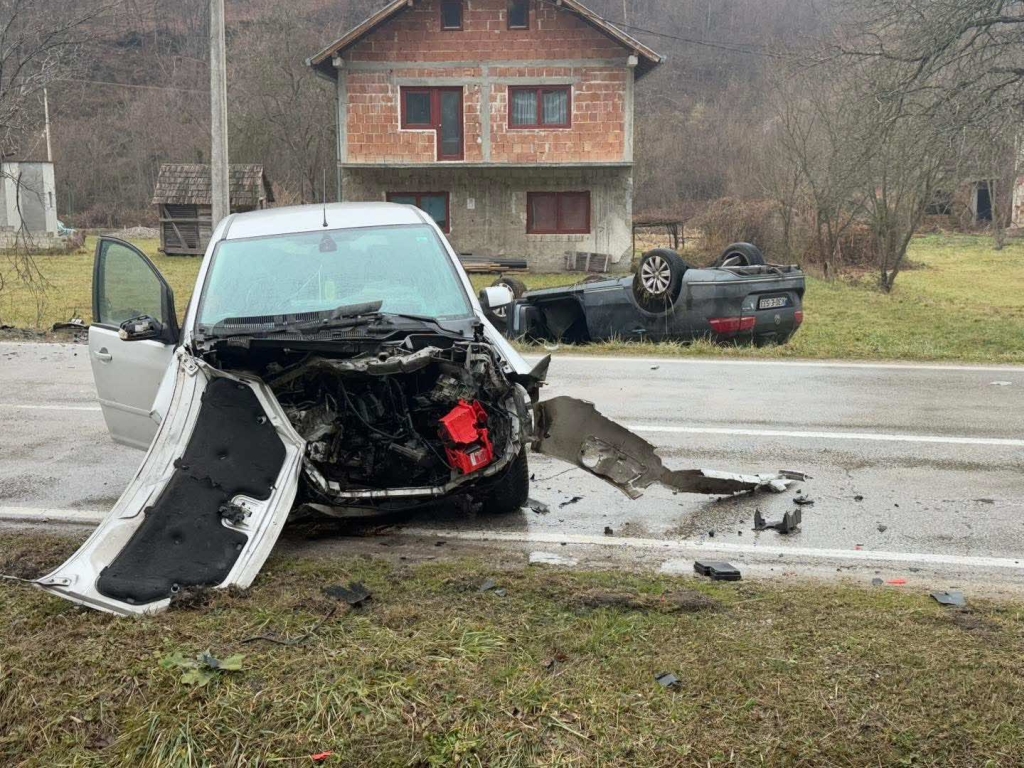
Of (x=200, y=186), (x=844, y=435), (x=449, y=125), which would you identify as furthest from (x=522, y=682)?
(x=200, y=186)

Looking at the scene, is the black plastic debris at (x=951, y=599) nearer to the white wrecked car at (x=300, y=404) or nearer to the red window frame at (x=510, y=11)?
the white wrecked car at (x=300, y=404)

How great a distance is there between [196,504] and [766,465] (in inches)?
169

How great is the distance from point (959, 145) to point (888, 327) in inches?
126

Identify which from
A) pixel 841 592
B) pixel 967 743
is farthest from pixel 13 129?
pixel 967 743

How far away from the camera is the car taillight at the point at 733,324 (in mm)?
13086

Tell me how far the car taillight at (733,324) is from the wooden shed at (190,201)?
95.8 ft

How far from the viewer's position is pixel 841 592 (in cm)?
482

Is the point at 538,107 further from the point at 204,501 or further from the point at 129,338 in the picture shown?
the point at 204,501

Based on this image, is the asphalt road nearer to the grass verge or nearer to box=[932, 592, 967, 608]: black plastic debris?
box=[932, 592, 967, 608]: black plastic debris

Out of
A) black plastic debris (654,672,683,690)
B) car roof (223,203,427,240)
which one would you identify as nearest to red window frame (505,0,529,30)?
car roof (223,203,427,240)

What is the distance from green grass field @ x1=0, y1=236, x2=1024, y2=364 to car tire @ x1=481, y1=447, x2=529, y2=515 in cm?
726

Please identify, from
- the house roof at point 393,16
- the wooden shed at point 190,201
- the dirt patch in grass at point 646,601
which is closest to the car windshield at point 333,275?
the dirt patch in grass at point 646,601

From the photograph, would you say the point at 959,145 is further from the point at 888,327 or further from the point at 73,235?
the point at 73,235

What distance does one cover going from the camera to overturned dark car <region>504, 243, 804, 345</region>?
13023mm
